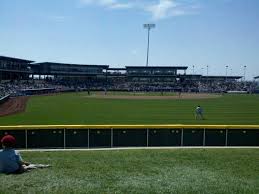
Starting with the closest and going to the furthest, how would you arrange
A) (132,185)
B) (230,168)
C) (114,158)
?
(132,185) → (230,168) → (114,158)

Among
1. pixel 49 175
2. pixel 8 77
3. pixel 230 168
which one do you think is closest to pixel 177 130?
pixel 230 168

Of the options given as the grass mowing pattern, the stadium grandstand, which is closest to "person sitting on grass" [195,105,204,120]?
the grass mowing pattern

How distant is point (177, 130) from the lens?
19.6 metres

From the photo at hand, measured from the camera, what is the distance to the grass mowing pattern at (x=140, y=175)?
8906mm

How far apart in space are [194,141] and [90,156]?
→ 6.97m

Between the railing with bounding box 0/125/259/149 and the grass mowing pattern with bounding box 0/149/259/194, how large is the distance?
186 inches

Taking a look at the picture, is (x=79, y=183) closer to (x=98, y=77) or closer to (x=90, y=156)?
(x=90, y=156)

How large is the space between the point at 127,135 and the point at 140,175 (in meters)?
8.97

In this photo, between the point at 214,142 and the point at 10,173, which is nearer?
the point at 10,173

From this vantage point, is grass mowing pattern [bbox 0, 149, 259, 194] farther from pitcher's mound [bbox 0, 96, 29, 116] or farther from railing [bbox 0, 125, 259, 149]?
pitcher's mound [bbox 0, 96, 29, 116]

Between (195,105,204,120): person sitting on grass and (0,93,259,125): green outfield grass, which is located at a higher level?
(195,105,204,120): person sitting on grass

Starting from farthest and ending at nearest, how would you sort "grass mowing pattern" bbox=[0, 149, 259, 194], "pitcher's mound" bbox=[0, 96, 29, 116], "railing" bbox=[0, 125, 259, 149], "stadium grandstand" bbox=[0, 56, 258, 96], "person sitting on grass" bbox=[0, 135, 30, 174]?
"stadium grandstand" bbox=[0, 56, 258, 96], "pitcher's mound" bbox=[0, 96, 29, 116], "railing" bbox=[0, 125, 259, 149], "person sitting on grass" bbox=[0, 135, 30, 174], "grass mowing pattern" bbox=[0, 149, 259, 194]

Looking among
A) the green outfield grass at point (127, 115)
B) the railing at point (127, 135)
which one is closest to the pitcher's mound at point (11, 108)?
the green outfield grass at point (127, 115)

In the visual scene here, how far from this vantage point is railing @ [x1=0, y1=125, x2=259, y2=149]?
1878cm
